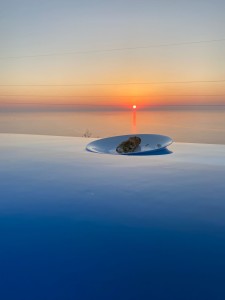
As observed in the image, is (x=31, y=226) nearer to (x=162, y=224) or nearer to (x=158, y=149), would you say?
(x=162, y=224)

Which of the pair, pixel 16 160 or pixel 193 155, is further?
pixel 193 155

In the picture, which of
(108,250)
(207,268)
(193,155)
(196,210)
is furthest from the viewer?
(193,155)

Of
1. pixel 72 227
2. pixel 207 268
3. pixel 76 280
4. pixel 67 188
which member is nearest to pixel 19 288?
pixel 76 280

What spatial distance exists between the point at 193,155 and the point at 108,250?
602 cm

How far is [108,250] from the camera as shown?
2.77 m

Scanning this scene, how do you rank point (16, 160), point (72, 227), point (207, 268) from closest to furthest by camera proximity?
point (207, 268)
point (72, 227)
point (16, 160)

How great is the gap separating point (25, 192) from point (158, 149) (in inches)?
181

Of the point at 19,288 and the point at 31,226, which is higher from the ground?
the point at 31,226

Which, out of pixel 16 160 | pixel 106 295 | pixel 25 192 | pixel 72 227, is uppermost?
pixel 16 160

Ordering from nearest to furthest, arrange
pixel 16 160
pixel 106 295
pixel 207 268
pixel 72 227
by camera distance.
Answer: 1. pixel 106 295
2. pixel 207 268
3. pixel 72 227
4. pixel 16 160

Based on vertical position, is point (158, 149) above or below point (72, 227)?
above

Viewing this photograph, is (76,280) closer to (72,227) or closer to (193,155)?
(72,227)

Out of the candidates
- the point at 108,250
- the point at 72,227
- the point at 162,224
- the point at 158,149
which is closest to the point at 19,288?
the point at 108,250

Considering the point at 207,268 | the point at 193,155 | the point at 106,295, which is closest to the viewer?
the point at 106,295
